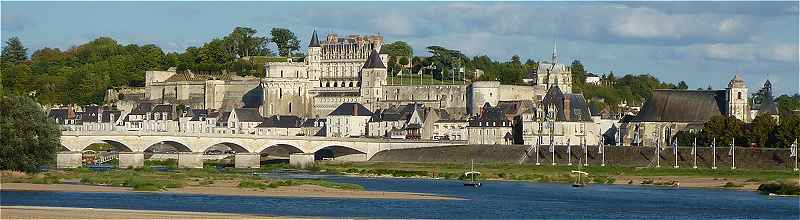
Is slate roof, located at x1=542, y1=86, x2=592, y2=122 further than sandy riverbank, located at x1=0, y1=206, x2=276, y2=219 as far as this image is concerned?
Yes

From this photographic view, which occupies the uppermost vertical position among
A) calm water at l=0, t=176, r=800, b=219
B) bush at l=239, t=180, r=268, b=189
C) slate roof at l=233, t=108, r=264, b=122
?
slate roof at l=233, t=108, r=264, b=122

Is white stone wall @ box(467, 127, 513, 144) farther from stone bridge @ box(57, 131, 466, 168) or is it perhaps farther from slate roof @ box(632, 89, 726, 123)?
slate roof @ box(632, 89, 726, 123)

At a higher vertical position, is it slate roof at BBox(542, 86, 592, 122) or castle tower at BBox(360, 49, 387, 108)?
castle tower at BBox(360, 49, 387, 108)

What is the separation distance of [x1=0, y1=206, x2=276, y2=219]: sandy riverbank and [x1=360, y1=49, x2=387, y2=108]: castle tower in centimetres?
9011

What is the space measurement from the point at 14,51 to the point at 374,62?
5424cm

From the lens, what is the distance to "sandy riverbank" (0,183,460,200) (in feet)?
214

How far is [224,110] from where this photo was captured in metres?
144

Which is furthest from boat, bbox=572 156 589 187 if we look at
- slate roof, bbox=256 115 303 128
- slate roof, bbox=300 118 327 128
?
slate roof, bbox=256 115 303 128

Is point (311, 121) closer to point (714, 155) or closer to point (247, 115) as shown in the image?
point (247, 115)

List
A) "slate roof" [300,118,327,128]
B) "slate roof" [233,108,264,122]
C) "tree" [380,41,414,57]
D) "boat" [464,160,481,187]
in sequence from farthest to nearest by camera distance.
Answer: "tree" [380,41,414,57]
"slate roof" [233,108,264,122]
"slate roof" [300,118,327,128]
"boat" [464,160,481,187]

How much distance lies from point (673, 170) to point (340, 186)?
92.5ft

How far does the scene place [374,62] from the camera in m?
142

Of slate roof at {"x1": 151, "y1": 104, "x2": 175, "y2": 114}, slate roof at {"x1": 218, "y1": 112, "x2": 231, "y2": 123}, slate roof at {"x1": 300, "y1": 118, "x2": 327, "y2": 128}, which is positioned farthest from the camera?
slate roof at {"x1": 151, "y1": 104, "x2": 175, "y2": 114}

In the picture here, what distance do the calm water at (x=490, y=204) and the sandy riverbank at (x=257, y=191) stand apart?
2.17m
